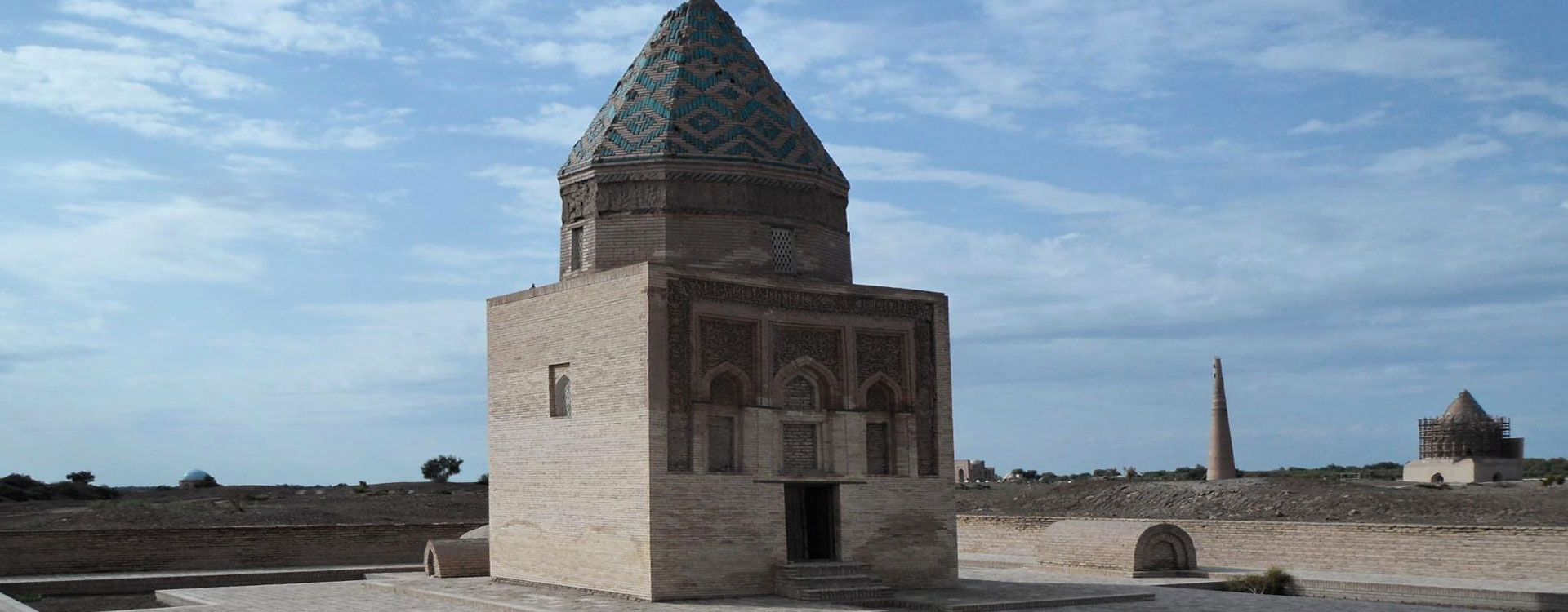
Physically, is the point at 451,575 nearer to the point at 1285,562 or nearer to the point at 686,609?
the point at 686,609

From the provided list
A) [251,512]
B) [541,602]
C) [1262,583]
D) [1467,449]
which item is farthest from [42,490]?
[1467,449]

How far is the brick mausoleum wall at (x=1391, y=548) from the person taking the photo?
14492 millimetres

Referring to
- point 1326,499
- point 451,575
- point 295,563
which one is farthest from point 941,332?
point 1326,499

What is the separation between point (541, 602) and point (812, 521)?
8.54 feet

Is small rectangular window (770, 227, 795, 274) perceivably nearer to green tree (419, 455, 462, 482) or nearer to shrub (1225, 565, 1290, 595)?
shrub (1225, 565, 1290, 595)

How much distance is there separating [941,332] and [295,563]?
884 centimetres

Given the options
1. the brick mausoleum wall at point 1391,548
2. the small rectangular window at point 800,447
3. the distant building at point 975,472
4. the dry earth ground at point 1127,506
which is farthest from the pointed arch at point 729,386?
the distant building at point 975,472

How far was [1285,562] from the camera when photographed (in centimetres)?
1694

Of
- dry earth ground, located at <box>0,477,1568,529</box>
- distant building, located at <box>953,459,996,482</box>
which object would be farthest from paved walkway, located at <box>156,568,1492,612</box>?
distant building, located at <box>953,459,996,482</box>

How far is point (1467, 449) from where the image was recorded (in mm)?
35375

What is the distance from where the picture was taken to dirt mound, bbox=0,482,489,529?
23.5 metres

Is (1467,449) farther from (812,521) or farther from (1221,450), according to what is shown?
(812,521)

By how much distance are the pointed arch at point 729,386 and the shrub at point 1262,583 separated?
5521mm

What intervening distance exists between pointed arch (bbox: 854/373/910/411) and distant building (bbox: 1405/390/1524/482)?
25752 mm
